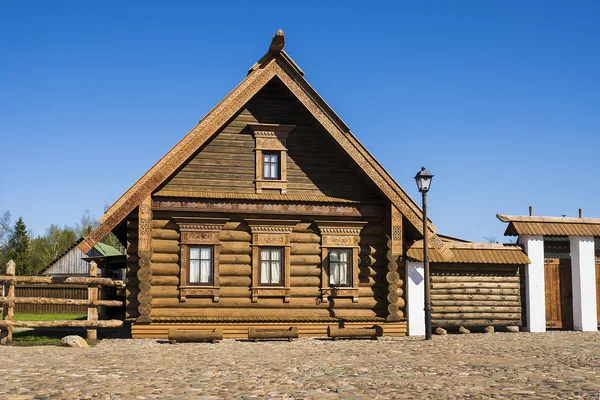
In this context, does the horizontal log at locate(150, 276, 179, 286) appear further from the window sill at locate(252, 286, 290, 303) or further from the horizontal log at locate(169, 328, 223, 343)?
the window sill at locate(252, 286, 290, 303)

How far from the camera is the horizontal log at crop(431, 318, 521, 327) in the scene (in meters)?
20.4

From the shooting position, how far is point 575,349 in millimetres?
15680

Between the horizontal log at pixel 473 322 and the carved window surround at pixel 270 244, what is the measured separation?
4.86 meters

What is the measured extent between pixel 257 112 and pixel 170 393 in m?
11.5

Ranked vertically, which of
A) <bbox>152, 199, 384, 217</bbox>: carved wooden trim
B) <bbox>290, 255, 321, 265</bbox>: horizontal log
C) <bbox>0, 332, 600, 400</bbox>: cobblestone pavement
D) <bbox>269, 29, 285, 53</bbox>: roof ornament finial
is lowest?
<bbox>0, 332, 600, 400</bbox>: cobblestone pavement

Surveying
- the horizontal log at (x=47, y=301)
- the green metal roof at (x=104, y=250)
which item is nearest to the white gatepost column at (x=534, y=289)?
the horizontal log at (x=47, y=301)

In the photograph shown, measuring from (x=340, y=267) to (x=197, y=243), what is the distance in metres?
4.32

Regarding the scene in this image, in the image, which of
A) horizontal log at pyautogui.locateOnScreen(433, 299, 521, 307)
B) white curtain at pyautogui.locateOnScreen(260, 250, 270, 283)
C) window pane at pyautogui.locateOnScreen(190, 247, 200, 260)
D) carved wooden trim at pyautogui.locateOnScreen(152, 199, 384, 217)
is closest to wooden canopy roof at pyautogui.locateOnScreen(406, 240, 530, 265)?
Answer: horizontal log at pyautogui.locateOnScreen(433, 299, 521, 307)

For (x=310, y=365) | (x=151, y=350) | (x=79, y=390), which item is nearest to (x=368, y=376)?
(x=310, y=365)

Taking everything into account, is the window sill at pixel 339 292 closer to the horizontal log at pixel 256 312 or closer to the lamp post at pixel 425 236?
the horizontal log at pixel 256 312

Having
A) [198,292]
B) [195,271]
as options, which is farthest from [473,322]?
[195,271]

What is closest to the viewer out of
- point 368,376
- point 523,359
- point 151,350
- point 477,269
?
point 368,376

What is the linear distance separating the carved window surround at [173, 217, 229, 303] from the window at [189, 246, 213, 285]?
124 millimetres

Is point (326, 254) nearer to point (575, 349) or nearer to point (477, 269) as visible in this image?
point (477, 269)
